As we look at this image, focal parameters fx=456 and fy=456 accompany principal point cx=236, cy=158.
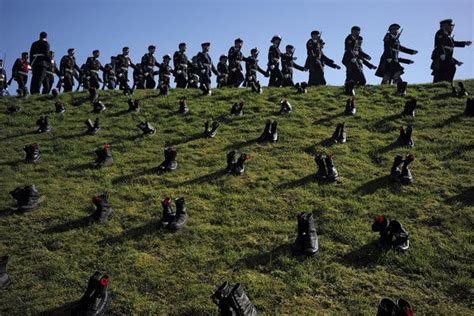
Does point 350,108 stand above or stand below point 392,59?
below

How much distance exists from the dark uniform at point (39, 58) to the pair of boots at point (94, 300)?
1860cm

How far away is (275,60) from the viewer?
24.3 meters

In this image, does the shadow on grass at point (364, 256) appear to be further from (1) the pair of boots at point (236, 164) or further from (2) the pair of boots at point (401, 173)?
(1) the pair of boots at point (236, 164)

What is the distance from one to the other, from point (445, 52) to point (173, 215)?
1688 cm

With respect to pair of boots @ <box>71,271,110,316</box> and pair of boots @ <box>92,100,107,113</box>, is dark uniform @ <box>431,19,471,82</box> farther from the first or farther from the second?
pair of boots @ <box>71,271,110,316</box>

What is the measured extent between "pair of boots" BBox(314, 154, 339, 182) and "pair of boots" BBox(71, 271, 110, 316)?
6669 mm

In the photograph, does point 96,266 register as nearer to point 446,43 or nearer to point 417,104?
point 417,104

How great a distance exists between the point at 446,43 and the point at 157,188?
52.9 ft

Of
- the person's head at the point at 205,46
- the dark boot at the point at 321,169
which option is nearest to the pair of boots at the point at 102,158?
the dark boot at the point at 321,169

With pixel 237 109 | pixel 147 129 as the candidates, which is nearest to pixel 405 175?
pixel 237 109

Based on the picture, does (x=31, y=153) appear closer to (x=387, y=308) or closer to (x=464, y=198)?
(x=387, y=308)

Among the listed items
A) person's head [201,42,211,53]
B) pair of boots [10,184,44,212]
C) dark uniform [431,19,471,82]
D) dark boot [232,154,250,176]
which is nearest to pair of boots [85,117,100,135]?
pair of boots [10,184,44,212]

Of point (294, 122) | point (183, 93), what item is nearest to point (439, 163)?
point (294, 122)

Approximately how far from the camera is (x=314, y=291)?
26.2 ft
